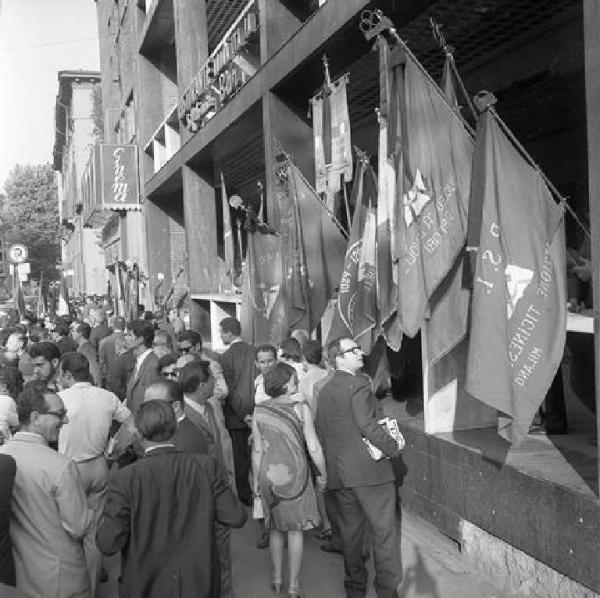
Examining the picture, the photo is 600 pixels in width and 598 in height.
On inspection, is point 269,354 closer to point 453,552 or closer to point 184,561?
point 453,552

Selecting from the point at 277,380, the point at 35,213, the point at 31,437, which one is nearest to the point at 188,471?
the point at 31,437

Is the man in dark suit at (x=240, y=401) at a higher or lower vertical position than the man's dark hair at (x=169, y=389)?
lower

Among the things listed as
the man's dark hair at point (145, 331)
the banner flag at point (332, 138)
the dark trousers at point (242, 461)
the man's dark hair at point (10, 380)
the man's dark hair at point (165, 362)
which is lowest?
the dark trousers at point (242, 461)

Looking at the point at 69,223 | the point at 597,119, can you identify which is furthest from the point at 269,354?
the point at 69,223

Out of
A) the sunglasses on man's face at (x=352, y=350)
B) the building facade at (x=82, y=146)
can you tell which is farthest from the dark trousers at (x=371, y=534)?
the building facade at (x=82, y=146)

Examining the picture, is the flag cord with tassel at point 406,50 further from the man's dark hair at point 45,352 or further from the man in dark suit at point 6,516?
the man's dark hair at point 45,352

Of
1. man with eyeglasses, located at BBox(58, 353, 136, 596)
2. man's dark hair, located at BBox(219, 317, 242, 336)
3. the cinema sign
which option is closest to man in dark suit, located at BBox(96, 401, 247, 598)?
man with eyeglasses, located at BBox(58, 353, 136, 596)

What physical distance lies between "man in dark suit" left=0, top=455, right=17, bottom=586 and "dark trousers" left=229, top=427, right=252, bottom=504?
371 centimetres

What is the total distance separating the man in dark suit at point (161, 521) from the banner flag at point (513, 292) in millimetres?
2164

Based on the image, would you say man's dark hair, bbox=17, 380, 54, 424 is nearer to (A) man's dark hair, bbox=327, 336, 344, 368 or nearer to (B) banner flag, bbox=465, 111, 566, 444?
(A) man's dark hair, bbox=327, 336, 344, 368

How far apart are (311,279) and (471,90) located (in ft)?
14.1

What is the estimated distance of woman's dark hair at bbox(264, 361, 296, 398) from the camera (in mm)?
5340

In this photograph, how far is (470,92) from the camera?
35.3 ft

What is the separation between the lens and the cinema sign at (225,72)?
38.7ft
